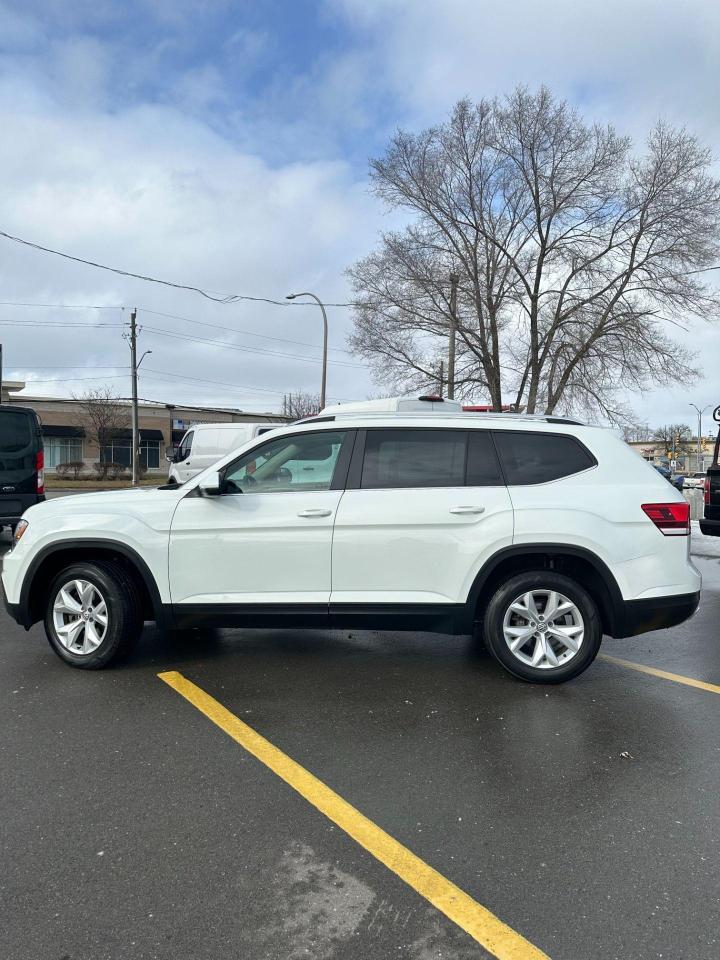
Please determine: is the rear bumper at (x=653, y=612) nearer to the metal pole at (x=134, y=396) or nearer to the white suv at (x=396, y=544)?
the white suv at (x=396, y=544)

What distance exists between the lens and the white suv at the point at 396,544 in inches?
184

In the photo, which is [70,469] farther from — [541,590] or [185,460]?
[541,590]

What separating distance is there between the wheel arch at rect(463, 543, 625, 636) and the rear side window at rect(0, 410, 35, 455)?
8.46 metres

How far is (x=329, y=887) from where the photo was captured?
2594 mm

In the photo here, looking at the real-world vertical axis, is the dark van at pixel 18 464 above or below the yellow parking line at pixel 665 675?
above

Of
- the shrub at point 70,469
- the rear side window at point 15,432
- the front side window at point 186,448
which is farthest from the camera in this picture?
the shrub at point 70,469

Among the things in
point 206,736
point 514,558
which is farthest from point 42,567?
point 514,558

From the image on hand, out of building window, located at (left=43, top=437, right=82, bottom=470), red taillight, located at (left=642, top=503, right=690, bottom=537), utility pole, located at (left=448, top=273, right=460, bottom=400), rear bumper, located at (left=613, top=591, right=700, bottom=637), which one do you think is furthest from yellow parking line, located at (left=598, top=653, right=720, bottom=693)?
building window, located at (left=43, top=437, right=82, bottom=470)

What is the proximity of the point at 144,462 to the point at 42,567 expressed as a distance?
5117 centimetres

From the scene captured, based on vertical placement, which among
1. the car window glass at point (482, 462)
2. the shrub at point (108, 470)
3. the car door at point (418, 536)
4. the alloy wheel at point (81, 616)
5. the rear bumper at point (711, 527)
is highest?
the car window glass at point (482, 462)

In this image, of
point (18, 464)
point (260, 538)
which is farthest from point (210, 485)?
point (18, 464)

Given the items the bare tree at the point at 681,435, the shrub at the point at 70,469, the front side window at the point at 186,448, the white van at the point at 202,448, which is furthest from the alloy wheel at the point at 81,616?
the bare tree at the point at 681,435

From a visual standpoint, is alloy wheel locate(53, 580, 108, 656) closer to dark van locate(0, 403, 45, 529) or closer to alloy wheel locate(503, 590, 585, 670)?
alloy wheel locate(503, 590, 585, 670)

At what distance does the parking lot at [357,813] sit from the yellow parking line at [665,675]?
0.03 metres
